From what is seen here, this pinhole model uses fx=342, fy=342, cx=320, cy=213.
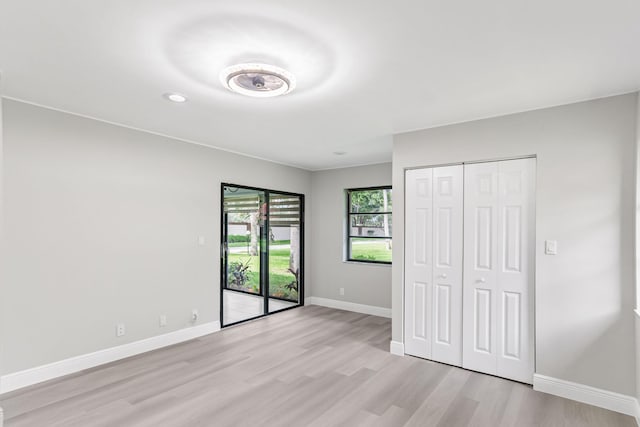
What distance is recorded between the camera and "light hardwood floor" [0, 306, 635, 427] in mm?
2572

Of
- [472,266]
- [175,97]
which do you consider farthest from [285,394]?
[175,97]

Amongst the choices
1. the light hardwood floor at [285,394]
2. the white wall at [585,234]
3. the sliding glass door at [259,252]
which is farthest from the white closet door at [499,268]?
the sliding glass door at [259,252]

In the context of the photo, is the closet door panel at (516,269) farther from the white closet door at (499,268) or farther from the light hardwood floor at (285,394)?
the light hardwood floor at (285,394)

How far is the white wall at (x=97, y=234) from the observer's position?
119 inches

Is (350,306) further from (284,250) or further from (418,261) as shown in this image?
(418,261)

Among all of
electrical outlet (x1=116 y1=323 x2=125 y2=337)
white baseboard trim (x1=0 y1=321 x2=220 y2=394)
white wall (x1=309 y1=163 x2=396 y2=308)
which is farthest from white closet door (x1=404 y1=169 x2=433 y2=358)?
electrical outlet (x1=116 y1=323 x2=125 y2=337)

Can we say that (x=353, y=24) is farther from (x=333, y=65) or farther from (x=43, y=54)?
(x=43, y=54)

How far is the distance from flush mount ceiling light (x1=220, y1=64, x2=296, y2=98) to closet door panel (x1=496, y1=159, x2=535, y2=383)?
89.2 inches

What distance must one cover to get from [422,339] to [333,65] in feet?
9.83

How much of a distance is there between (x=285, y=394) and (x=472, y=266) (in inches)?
85.4

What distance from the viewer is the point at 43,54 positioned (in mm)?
2152

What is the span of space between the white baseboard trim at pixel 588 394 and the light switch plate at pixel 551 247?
1.09 m

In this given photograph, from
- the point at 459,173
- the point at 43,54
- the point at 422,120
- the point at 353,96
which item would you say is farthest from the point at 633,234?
the point at 43,54

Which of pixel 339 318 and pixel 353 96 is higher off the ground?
pixel 353 96
